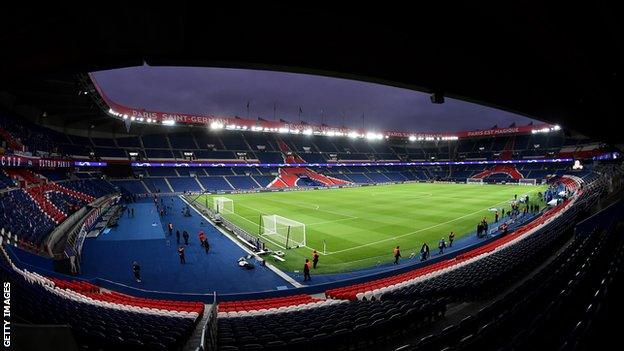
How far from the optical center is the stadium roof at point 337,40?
10.7 ft

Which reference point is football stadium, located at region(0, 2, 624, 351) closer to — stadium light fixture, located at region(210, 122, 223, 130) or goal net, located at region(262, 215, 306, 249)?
goal net, located at region(262, 215, 306, 249)

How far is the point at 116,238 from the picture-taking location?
23531 millimetres

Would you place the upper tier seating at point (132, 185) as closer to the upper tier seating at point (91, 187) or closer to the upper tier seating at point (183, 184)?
the upper tier seating at point (91, 187)

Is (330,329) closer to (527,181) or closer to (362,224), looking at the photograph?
(362,224)

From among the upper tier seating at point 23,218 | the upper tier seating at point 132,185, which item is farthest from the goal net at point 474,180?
the upper tier seating at point 23,218

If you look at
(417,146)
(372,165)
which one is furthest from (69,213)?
(417,146)

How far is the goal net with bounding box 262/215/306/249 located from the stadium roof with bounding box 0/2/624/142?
17565mm

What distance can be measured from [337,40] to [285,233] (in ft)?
70.7

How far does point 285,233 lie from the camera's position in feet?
80.6

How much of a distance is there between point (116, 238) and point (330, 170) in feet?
201

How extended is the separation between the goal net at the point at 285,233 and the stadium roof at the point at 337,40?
1756cm

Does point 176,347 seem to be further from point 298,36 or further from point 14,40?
point 298,36

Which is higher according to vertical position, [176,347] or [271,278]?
[176,347]

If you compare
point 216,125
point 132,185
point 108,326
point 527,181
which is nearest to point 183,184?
point 132,185
